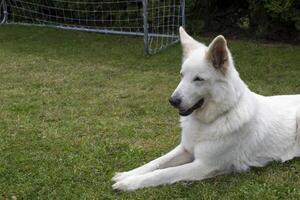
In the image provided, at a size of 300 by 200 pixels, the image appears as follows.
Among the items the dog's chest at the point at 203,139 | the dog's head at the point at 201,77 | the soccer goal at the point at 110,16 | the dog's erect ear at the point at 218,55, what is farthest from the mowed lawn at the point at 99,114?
the dog's erect ear at the point at 218,55

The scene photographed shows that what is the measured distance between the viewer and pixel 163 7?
1038 centimetres

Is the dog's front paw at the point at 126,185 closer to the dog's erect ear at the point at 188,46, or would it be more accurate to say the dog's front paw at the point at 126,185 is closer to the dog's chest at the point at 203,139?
the dog's chest at the point at 203,139

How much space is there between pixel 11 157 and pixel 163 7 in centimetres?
612

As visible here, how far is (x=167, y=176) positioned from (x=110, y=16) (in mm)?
7944

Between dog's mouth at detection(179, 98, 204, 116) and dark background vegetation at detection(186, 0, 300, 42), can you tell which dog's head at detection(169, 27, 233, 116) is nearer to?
dog's mouth at detection(179, 98, 204, 116)

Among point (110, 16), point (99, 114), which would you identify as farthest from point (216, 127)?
point (110, 16)

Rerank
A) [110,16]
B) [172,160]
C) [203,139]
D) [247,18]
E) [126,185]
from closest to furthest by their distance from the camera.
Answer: [126,185]
[203,139]
[172,160]
[247,18]
[110,16]

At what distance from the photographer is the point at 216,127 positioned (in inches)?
168

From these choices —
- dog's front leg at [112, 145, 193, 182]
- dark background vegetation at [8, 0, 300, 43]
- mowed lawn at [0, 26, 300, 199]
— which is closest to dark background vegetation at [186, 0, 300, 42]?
dark background vegetation at [8, 0, 300, 43]

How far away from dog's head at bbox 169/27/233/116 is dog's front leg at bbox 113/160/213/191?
1.46ft

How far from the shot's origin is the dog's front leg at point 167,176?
13.7ft

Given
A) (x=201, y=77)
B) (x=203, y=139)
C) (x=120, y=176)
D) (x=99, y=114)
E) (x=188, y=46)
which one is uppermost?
(x=188, y=46)

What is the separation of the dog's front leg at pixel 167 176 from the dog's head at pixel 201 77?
1.46ft

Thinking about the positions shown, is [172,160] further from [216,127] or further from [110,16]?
[110,16]
